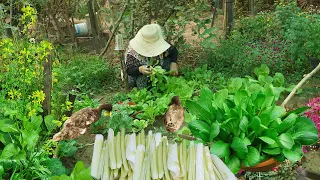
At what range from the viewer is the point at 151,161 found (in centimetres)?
136

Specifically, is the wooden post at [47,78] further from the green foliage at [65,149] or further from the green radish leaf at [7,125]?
the green radish leaf at [7,125]

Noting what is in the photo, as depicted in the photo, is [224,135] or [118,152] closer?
[118,152]

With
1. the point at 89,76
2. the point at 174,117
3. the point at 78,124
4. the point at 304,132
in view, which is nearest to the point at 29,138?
the point at 78,124

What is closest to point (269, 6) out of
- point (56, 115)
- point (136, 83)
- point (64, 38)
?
point (64, 38)

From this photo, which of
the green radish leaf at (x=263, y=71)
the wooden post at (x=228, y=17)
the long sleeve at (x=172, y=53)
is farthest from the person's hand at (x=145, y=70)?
the wooden post at (x=228, y=17)

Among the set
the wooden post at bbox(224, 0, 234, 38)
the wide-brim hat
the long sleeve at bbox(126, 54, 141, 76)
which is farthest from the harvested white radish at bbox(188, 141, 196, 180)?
the wooden post at bbox(224, 0, 234, 38)

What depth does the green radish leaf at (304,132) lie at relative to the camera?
2234 mm

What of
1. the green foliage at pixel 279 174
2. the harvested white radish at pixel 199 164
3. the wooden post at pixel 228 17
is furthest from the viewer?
the wooden post at pixel 228 17

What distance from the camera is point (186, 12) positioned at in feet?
18.3

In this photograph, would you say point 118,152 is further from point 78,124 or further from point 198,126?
point 78,124

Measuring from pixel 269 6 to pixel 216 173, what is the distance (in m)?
10.3

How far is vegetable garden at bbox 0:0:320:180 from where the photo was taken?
147 cm

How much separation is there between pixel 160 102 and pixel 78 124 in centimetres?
147

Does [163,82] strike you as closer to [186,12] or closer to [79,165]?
[186,12]
